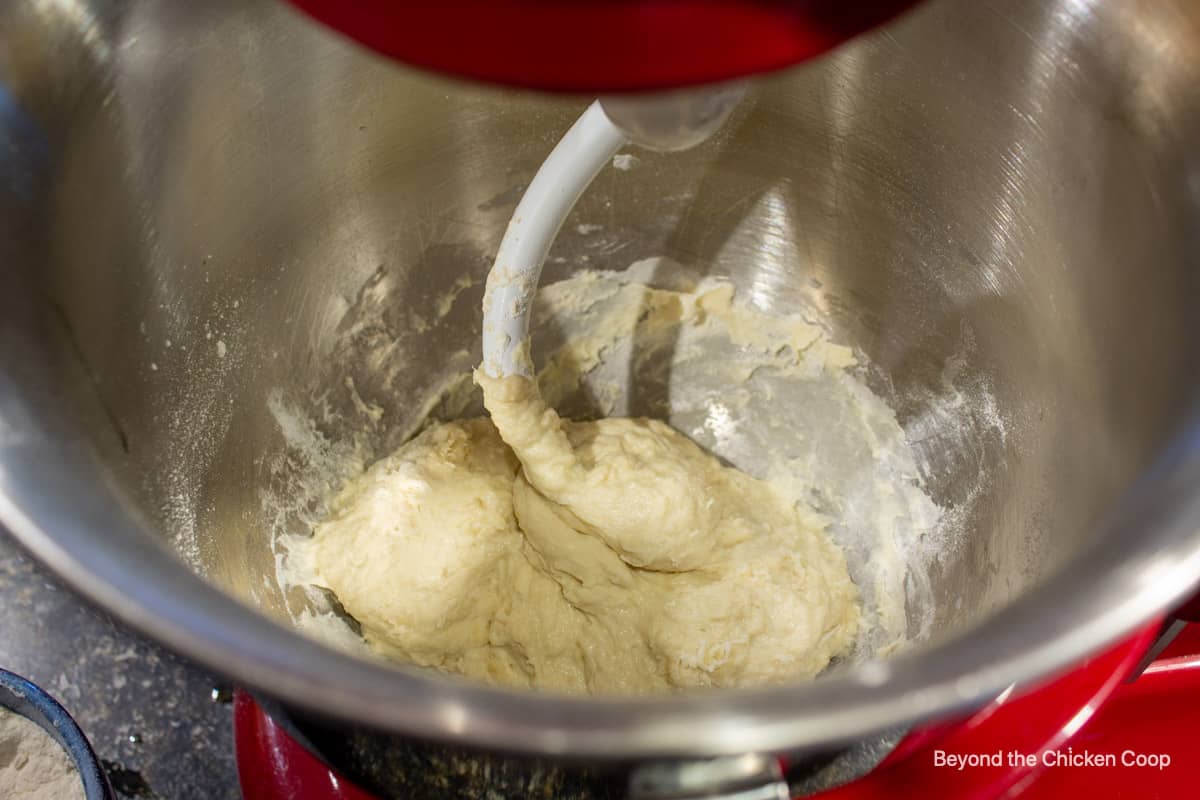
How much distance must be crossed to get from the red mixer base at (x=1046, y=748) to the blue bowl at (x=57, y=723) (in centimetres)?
18

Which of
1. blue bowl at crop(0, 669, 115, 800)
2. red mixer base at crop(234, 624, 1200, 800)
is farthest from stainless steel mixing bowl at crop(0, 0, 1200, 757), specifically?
blue bowl at crop(0, 669, 115, 800)

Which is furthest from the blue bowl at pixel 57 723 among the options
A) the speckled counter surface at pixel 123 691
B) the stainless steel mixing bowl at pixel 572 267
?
the stainless steel mixing bowl at pixel 572 267

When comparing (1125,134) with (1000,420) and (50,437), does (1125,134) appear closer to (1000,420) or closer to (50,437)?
(1000,420)

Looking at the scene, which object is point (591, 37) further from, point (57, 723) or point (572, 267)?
point (57, 723)

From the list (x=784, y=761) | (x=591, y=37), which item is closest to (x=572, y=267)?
(x=784, y=761)

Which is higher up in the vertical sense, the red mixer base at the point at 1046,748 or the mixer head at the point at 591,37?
the mixer head at the point at 591,37

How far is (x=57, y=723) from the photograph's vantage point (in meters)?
1.16

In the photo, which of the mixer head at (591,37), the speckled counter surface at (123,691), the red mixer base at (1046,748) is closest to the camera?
the mixer head at (591,37)

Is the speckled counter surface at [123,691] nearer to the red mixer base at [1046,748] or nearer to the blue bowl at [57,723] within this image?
the blue bowl at [57,723]

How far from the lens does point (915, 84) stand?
3.41ft

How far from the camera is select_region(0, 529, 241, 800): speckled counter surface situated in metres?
1.28

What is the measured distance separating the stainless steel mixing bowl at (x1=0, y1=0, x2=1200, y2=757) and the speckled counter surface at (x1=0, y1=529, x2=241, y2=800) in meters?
0.37

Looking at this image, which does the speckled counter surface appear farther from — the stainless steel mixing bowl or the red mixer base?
the stainless steel mixing bowl

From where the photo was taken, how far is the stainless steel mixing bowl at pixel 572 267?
1.91 feet
